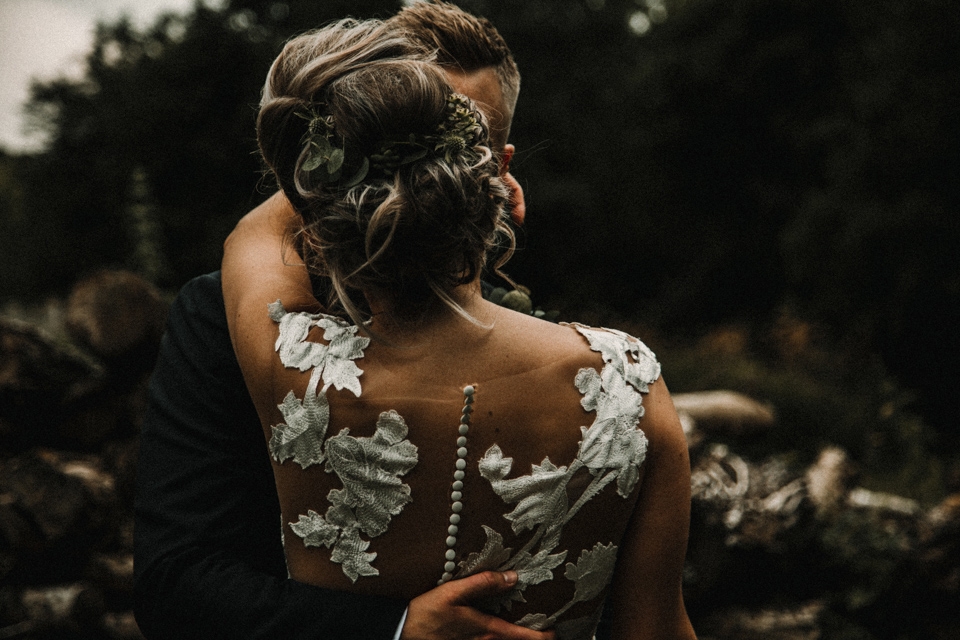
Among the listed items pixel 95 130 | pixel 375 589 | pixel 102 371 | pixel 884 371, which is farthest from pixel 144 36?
pixel 375 589

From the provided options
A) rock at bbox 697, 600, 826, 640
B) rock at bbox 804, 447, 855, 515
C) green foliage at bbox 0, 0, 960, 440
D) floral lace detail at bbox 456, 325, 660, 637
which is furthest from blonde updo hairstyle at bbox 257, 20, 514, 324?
green foliage at bbox 0, 0, 960, 440

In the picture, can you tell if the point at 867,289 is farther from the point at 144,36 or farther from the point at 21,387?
the point at 144,36

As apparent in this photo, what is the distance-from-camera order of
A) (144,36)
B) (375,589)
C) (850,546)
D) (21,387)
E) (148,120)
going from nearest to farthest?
(375,589) < (21,387) < (850,546) < (148,120) < (144,36)

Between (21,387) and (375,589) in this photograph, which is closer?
(375,589)

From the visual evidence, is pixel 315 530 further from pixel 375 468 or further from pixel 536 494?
pixel 536 494

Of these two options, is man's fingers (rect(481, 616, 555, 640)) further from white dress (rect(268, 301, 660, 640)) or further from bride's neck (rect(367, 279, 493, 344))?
bride's neck (rect(367, 279, 493, 344))

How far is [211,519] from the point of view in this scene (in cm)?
182

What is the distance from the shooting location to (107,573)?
4.36 meters

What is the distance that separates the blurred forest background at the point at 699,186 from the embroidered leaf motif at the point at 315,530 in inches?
181

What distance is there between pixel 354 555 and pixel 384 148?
2.71 ft

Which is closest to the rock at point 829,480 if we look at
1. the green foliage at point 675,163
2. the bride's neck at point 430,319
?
the green foliage at point 675,163

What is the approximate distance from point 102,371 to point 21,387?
0.47m

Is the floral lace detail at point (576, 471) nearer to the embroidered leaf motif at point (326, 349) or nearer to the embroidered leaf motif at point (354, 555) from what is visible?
the embroidered leaf motif at point (354, 555)

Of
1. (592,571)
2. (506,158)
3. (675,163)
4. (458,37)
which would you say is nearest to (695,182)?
(675,163)
